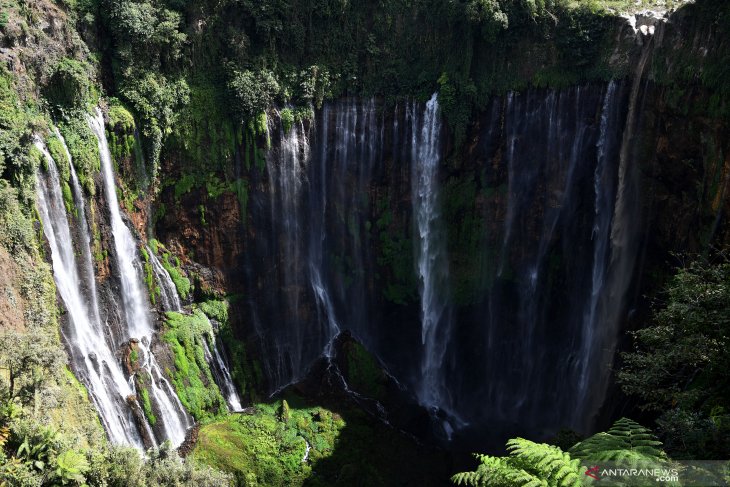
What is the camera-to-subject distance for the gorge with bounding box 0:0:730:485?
768 inches

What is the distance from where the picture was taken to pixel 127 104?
21.4 m

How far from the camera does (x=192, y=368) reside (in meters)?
22.0

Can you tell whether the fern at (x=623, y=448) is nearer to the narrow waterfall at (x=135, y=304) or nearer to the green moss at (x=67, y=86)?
the narrow waterfall at (x=135, y=304)

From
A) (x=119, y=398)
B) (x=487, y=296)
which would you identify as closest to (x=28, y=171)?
(x=119, y=398)

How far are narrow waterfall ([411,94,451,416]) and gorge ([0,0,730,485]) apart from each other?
0.13 meters

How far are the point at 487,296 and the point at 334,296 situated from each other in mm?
6700

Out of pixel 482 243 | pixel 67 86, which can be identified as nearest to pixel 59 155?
pixel 67 86

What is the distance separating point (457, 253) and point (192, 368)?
39.1ft

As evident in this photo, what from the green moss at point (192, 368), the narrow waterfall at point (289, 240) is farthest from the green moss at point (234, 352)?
the narrow waterfall at point (289, 240)

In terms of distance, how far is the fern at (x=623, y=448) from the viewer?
7.60m

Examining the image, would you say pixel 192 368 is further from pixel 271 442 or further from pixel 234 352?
pixel 271 442

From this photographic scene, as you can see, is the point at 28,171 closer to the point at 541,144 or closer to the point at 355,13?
the point at 355,13

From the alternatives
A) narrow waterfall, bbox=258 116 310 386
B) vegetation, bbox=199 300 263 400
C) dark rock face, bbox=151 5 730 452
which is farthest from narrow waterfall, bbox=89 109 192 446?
narrow waterfall, bbox=258 116 310 386

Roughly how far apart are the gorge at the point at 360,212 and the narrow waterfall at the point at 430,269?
0.13 metres
